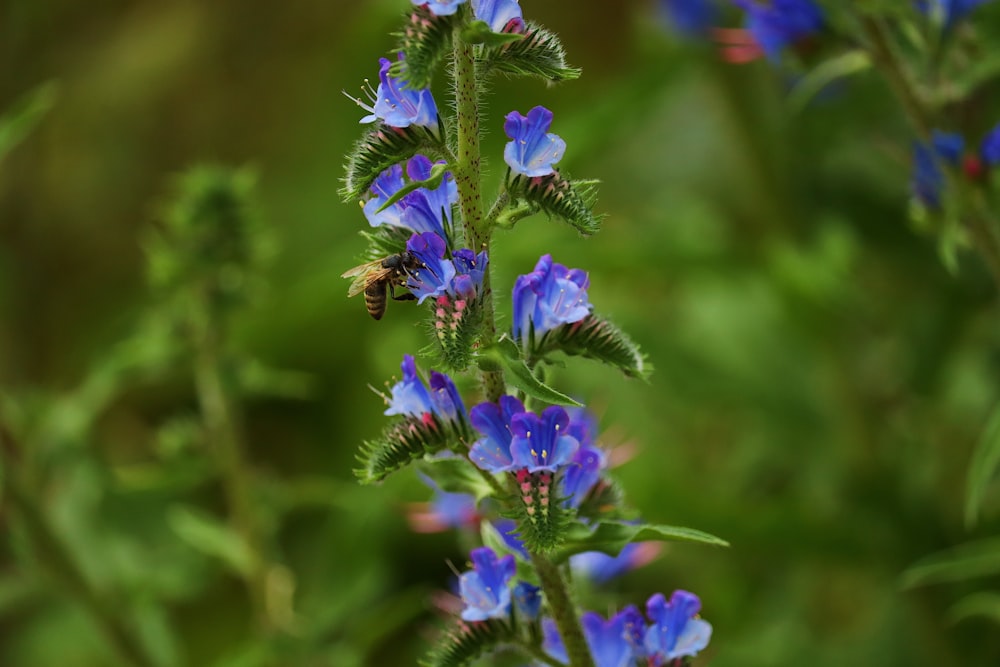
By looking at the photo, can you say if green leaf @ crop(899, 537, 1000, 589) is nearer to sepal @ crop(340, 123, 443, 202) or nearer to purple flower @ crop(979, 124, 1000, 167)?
purple flower @ crop(979, 124, 1000, 167)

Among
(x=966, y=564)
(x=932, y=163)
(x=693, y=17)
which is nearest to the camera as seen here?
(x=966, y=564)

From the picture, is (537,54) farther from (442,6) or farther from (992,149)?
(992,149)

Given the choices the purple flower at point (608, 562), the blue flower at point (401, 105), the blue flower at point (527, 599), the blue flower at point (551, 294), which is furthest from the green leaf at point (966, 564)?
the blue flower at point (401, 105)

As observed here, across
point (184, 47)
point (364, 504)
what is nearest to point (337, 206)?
point (184, 47)

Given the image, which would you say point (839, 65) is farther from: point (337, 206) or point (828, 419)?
point (337, 206)

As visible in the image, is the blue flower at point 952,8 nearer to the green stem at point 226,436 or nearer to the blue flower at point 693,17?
the blue flower at point 693,17

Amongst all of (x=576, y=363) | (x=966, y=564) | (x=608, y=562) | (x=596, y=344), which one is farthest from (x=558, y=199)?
(x=576, y=363)
